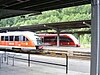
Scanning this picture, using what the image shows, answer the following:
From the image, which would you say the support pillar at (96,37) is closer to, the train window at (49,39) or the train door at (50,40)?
the train door at (50,40)

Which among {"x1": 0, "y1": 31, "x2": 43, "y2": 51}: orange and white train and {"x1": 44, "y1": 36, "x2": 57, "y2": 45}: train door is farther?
{"x1": 44, "y1": 36, "x2": 57, "y2": 45}: train door

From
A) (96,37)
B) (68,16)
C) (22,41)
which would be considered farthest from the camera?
(68,16)

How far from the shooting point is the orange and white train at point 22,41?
33219 millimetres

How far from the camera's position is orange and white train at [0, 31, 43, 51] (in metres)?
33.2

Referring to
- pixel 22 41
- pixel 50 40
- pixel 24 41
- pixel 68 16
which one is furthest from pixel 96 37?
pixel 68 16

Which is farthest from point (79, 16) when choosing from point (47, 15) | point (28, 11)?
point (28, 11)

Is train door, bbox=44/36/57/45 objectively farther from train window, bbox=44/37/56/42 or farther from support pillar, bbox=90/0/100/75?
support pillar, bbox=90/0/100/75

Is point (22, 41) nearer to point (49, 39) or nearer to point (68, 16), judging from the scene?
point (49, 39)

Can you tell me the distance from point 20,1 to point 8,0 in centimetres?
60

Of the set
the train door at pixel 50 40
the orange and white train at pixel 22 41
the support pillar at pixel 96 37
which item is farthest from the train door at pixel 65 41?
the support pillar at pixel 96 37

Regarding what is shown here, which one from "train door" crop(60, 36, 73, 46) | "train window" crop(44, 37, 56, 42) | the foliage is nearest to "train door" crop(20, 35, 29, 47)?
"train door" crop(60, 36, 73, 46)

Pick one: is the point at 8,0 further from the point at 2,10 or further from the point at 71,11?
the point at 71,11

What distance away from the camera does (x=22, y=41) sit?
34500mm

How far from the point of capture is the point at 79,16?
5425 cm
